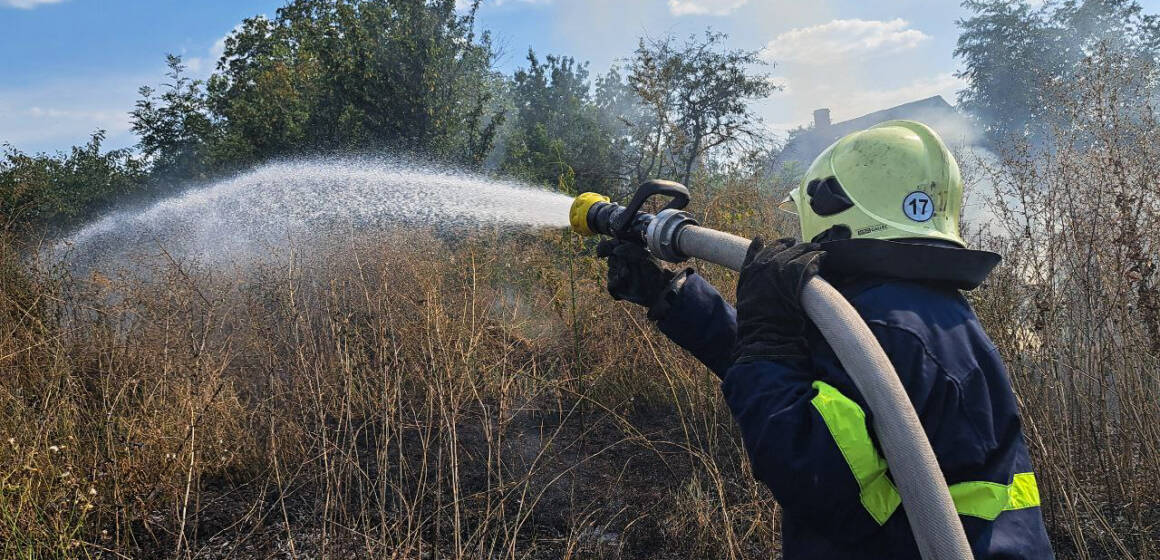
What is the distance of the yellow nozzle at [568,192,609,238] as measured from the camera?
2.55 m

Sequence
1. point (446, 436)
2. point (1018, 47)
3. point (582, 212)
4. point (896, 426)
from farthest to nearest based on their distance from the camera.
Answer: point (1018, 47) → point (446, 436) → point (582, 212) → point (896, 426)

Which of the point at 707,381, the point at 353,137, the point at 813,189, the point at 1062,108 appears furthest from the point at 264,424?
the point at 353,137

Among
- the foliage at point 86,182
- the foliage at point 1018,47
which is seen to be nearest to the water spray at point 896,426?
the foliage at point 86,182

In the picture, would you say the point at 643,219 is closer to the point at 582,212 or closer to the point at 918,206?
the point at 582,212

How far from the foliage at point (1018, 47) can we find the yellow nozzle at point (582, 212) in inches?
1081

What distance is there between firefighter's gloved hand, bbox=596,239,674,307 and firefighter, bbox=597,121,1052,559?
60 cm

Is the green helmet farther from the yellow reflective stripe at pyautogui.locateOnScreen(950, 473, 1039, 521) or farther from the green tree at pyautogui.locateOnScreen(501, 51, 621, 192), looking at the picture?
the green tree at pyautogui.locateOnScreen(501, 51, 621, 192)

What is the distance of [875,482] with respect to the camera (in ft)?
4.66

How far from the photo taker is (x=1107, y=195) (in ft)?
12.0

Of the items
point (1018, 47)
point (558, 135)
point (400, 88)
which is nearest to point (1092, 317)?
point (400, 88)

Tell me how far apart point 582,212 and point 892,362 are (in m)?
1.35

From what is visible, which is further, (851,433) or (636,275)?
(636,275)

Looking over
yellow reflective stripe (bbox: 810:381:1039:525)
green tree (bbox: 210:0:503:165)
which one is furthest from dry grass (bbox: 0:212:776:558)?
green tree (bbox: 210:0:503:165)

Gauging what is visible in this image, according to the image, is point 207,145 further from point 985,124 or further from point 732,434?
point 985,124
